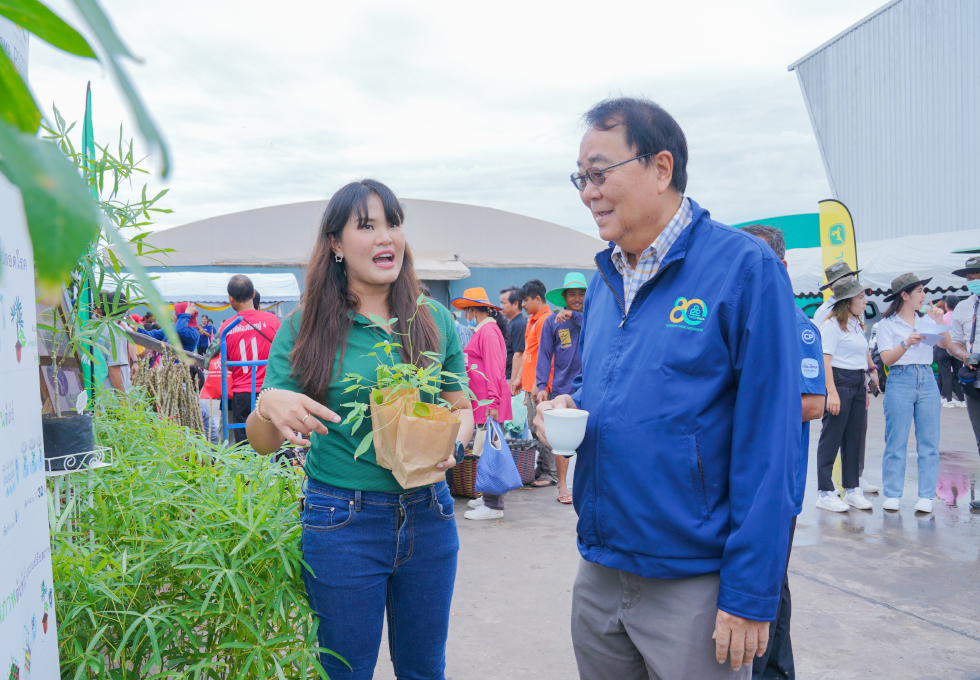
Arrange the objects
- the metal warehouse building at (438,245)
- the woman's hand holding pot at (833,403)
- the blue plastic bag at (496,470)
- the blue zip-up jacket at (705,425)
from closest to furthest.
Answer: the blue zip-up jacket at (705,425), the blue plastic bag at (496,470), the woman's hand holding pot at (833,403), the metal warehouse building at (438,245)

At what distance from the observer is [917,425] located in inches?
205

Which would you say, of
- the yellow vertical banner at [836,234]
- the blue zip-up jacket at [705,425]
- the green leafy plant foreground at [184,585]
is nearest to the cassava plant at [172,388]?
the green leafy plant foreground at [184,585]

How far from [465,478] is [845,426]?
3.02 metres

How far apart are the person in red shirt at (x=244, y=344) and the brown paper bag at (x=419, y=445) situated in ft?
13.0

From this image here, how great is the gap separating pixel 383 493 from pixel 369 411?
0.21m

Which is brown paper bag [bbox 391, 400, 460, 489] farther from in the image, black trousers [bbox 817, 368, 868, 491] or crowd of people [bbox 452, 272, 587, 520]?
black trousers [bbox 817, 368, 868, 491]

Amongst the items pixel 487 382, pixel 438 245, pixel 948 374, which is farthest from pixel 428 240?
pixel 487 382

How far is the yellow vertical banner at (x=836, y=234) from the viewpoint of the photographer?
8570 mm

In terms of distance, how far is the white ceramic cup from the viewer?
1.51m

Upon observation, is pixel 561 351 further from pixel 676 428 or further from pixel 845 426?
pixel 676 428

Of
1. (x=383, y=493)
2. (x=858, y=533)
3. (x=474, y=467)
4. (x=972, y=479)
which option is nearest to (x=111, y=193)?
(x=383, y=493)

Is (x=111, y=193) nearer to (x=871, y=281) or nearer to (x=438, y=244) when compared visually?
(x=871, y=281)

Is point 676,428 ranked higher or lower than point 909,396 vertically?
higher

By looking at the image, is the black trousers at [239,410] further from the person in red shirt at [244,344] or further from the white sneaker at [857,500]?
the white sneaker at [857,500]
